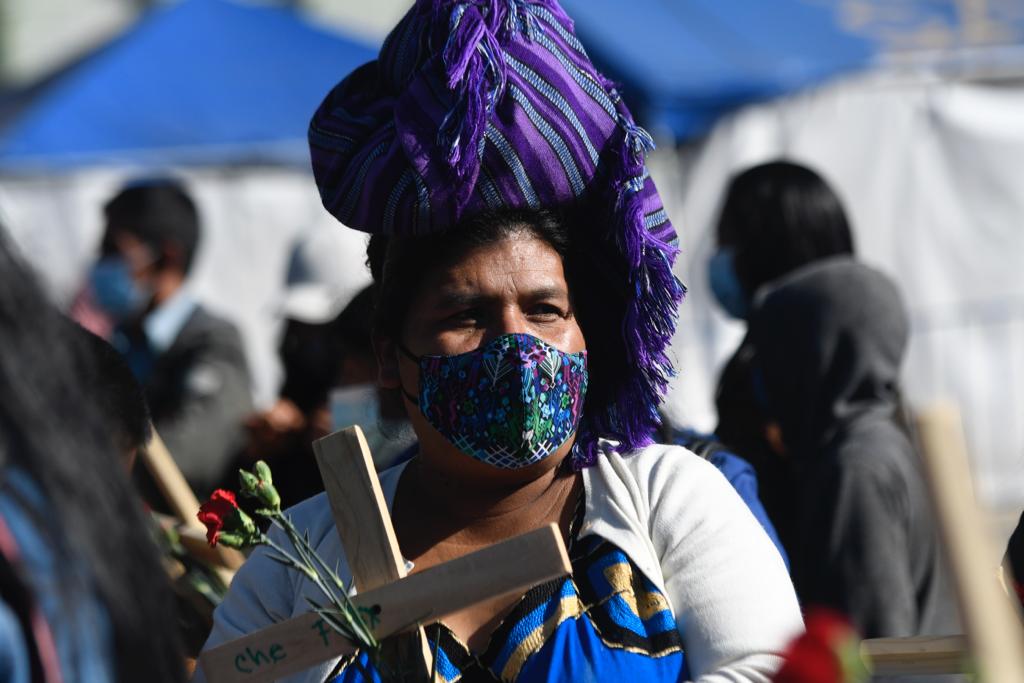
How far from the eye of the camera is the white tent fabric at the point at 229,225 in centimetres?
984

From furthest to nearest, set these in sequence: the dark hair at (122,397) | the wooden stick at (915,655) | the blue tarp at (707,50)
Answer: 1. the blue tarp at (707,50)
2. the dark hair at (122,397)
3. the wooden stick at (915,655)

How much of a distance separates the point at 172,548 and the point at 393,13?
13.2 m

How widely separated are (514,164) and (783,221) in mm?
1979

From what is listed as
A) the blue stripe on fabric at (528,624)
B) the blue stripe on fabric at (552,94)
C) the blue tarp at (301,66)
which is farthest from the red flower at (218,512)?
the blue tarp at (301,66)

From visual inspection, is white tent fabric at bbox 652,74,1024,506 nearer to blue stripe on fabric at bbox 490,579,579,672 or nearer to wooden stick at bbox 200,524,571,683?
blue stripe on fabric at bbox 490,579,579,672

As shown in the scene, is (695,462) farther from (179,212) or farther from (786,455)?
(179,212)

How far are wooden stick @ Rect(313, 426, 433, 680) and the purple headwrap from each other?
1.23 ft

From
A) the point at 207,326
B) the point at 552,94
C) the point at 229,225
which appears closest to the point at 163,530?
the point at 552,94

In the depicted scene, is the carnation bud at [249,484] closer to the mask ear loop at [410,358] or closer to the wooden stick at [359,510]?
the wooden stick at [359,510]

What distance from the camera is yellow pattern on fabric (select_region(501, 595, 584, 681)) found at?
6.86ft

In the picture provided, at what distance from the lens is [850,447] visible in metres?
3.76

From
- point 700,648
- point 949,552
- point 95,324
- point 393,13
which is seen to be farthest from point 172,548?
point 393,13

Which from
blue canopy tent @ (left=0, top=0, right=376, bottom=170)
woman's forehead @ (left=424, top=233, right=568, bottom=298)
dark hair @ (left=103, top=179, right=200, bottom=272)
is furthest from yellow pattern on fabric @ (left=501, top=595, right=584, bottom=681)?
blue canopy tent @ (left=0, top=0, right=376, bottom=170)

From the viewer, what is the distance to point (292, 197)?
33.4 feet
